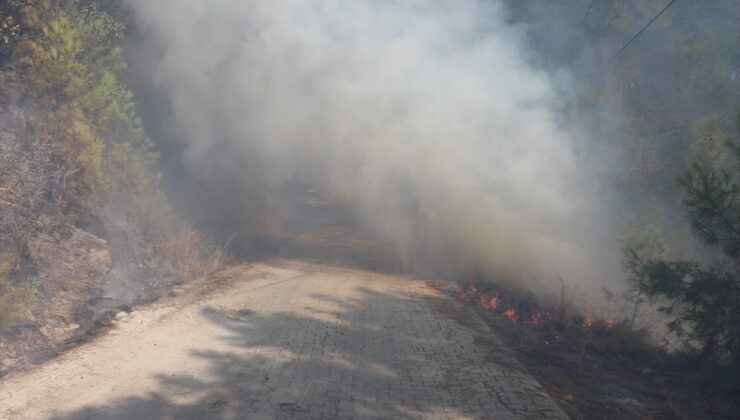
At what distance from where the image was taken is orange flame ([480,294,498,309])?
360 inches

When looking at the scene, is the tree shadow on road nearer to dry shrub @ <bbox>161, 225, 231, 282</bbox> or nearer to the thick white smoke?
dry shrub @ <bbox>161, 225, 231, 282</bbox>

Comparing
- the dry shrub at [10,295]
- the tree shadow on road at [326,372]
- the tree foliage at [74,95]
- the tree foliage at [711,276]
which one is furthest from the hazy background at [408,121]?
the dry shrub at [10,295]

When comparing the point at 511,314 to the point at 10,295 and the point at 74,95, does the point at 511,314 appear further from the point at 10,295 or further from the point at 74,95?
the point at 74,95

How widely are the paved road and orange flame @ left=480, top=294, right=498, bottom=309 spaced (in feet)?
2.17

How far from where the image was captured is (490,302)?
927 cm

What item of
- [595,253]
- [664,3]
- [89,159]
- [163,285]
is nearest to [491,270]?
[595,253]

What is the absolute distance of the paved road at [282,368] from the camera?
196 inches

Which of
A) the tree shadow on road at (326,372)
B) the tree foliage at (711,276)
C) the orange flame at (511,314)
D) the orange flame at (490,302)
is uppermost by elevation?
the tree foliage at (711,276)

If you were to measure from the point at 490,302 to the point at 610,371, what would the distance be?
2.81 meters

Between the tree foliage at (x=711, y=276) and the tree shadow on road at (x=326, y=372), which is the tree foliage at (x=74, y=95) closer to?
the tree shadow on road at (x=326, y=372)

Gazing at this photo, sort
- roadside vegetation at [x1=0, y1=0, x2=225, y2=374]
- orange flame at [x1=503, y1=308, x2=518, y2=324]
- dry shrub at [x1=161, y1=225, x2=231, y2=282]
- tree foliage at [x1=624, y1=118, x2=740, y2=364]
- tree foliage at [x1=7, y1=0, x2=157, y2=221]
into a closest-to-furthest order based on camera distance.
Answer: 1. tree foliage at [x1=624, y1=118, x2=740, y2=364]
2. roadside vegetation at [x1=0, y1=0, x2=225, y2=374]
3. tree foliage at [x1=7, y1=0, x2=157, y2=221]
4. orange flame at [x1=503, y1=308, x2=518, y2=324]
5. dry shrub at [x1=161, y1=225, x2=231, y2=282]

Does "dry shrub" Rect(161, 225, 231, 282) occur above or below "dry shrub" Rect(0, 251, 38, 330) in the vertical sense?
above

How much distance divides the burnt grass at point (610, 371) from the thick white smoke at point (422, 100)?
207 cm

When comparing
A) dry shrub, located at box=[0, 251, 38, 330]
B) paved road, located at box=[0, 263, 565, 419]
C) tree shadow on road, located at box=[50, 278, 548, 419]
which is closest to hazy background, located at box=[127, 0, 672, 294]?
paved road, located at box=[0, 263, 565, 419]
